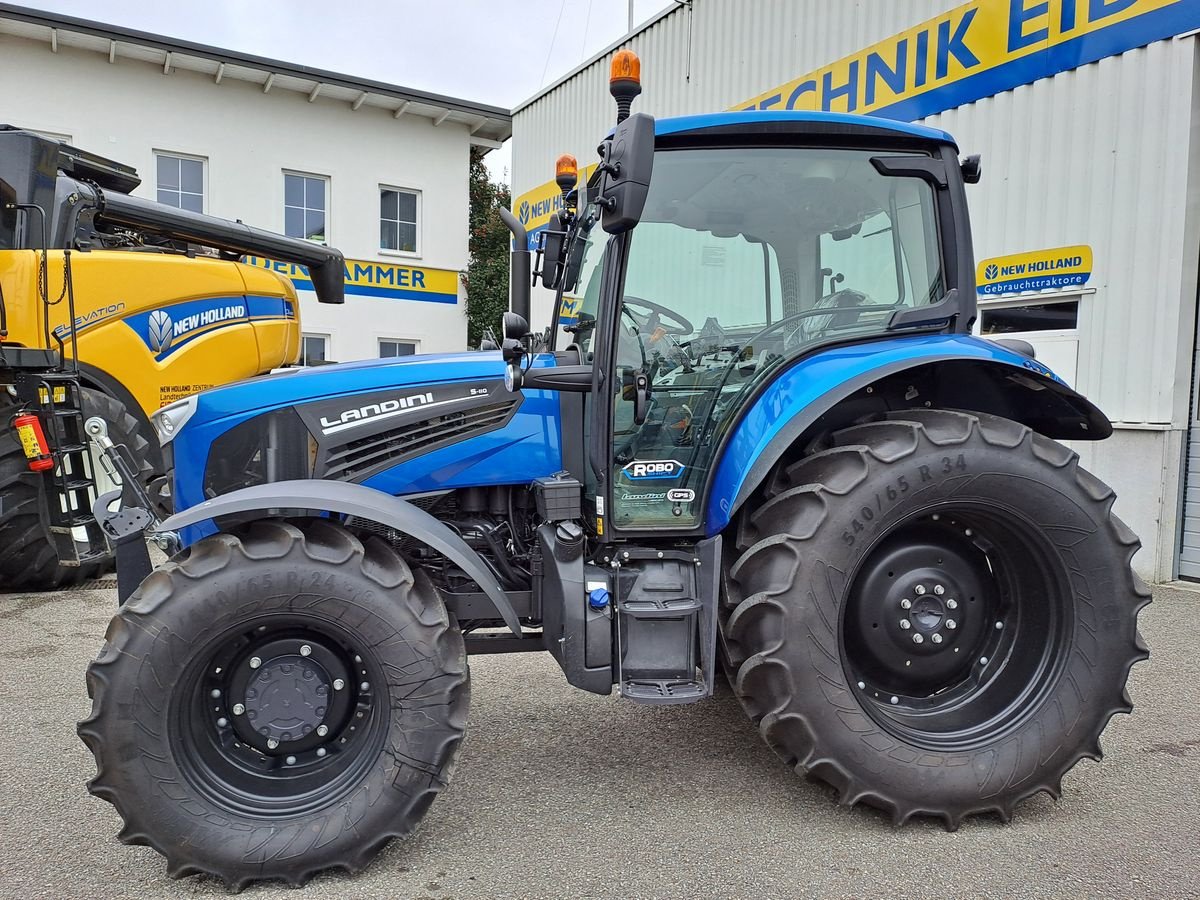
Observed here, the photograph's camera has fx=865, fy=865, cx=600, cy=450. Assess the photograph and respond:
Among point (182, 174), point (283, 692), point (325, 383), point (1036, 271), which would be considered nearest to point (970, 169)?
point (325, 383)

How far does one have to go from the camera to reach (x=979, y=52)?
700 centimetres

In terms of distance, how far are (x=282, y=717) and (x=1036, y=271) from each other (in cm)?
639

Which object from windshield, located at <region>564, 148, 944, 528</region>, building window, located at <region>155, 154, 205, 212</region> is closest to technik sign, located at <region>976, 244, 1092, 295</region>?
windshield, located at <region>564, 148, 944, 528</region>

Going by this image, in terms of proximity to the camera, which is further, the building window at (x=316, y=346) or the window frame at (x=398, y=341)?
the window frame at (x=398, y=341)

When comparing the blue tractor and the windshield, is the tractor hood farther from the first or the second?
A: the windshield

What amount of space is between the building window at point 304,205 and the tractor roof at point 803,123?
12.8 m

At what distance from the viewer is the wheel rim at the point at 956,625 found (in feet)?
9.73

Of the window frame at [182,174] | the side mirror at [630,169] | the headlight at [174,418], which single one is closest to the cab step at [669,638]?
the side mirror at [630,169]

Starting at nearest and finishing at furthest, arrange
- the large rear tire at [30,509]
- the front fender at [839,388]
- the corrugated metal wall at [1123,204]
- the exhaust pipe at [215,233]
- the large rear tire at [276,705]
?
the large rear tire at [276,705] → the front fender at [839,388] → the large rear tire at [30,509] → the corrugated metal wall at [1123,204] → the exhaust pipe at [215,233]

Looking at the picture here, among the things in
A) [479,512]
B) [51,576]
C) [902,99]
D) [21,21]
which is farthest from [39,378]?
[21,21]

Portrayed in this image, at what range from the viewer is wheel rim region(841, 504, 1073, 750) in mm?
2967

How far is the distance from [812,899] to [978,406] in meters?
1.98

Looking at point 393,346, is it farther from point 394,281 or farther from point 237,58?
point 237,58

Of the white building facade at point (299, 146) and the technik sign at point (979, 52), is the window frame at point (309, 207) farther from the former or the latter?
the technik sign at point (979, 52)
